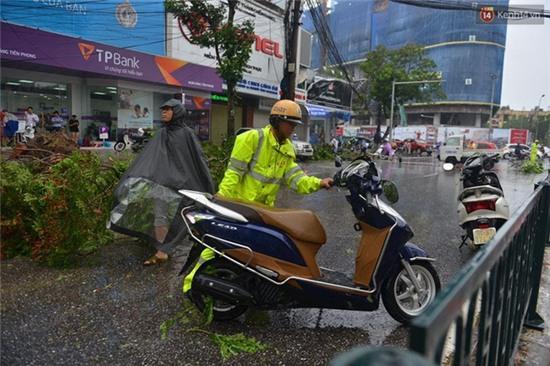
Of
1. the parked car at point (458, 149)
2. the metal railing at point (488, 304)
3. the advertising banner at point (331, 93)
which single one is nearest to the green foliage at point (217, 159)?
the metal railing at point (488, 304)

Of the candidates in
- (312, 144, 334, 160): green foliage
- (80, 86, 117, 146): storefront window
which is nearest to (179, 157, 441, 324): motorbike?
(80, 86, 117, 146): storefront window

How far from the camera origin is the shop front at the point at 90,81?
12.8 metres

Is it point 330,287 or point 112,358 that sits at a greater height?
point 330,287

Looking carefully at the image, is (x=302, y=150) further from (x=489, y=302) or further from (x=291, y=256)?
(x=489, y=302)

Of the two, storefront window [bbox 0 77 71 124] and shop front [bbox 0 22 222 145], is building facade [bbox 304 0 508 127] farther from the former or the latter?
storefront window [bbox 0 77 71 124]

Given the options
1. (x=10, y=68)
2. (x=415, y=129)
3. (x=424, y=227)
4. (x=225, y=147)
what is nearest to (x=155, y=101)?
(x=10, y=68)

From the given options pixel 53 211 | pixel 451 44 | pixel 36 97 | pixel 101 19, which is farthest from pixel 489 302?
pixel 451 44

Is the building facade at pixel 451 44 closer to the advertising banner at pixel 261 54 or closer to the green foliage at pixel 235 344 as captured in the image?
the advertising banner at pixel 261 54

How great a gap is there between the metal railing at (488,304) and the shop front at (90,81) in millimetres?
12232

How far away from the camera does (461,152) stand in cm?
2422

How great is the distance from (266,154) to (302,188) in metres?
0.44

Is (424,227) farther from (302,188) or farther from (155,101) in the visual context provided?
(155,101)

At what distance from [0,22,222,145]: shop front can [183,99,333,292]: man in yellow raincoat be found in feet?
33.9

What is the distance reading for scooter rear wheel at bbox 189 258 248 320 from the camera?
310 centimetres
